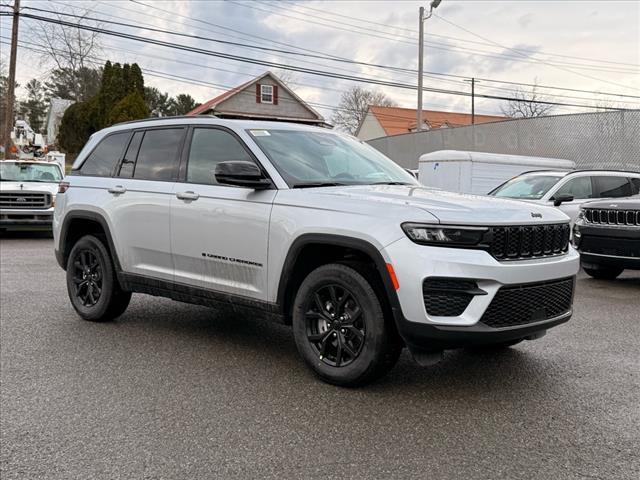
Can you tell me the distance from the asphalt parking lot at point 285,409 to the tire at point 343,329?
161 millimetres

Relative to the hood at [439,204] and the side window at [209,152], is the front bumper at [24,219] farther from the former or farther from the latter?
the hood at [439,204]

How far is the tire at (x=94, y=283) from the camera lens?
5.92 m

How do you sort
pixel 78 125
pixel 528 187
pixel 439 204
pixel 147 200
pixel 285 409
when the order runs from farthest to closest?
pixel 78 125
pixel 528 187
pixel 147 200
pixel 439 204
pixel 285 409

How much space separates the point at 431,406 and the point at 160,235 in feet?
8.99

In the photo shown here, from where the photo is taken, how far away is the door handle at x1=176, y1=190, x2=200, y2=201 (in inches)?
198

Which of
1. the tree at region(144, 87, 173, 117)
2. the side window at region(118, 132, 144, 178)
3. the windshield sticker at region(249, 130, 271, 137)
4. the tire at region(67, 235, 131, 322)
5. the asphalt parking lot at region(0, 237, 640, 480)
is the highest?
the tree at region(144, 87, 173, 117)

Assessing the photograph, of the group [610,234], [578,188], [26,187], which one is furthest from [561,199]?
[26,187]

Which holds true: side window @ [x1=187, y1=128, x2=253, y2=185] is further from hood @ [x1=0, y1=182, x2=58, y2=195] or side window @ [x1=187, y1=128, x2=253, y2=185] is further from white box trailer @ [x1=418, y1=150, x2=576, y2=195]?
white box trailer @ [x1=418, y1=150, x2=576, y2=195]

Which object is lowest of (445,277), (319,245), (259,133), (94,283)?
(94,283)

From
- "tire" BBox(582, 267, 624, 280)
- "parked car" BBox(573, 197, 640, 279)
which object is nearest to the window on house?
"tire" BBox(582, 267, 624, 280)

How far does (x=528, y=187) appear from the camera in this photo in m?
11.4

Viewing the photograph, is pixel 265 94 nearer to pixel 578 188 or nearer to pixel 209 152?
pixel 578 188

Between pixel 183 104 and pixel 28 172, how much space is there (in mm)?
62414

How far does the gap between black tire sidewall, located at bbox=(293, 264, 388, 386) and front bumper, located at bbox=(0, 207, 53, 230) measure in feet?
36.8
